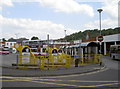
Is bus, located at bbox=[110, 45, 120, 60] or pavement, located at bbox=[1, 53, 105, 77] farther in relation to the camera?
bus, located at bbox=[110, 45, 120, 60]

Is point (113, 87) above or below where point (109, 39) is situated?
below

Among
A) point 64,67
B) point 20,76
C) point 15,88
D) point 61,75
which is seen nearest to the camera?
point 15,88

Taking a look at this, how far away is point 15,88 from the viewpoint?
773cm

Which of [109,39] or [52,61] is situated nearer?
[52,61]

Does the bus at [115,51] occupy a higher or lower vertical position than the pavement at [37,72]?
higher

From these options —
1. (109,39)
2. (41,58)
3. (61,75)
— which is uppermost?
(109,39)

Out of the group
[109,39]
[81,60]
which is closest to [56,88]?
[81,60]

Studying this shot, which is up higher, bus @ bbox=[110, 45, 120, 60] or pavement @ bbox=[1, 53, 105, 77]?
bus @ bbox=[110, 45, 120, 60]

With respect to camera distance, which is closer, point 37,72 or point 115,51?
point 37,72

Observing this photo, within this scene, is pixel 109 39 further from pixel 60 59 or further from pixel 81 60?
pixel 60 59

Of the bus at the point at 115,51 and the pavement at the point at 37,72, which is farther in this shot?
the bus at the point at 115,51

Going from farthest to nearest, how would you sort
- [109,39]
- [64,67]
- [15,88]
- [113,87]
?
[109,39]
[64,67]
[113,87]
[15,88]

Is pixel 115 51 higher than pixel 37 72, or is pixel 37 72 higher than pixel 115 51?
pixel 115 51

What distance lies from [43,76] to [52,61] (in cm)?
452
